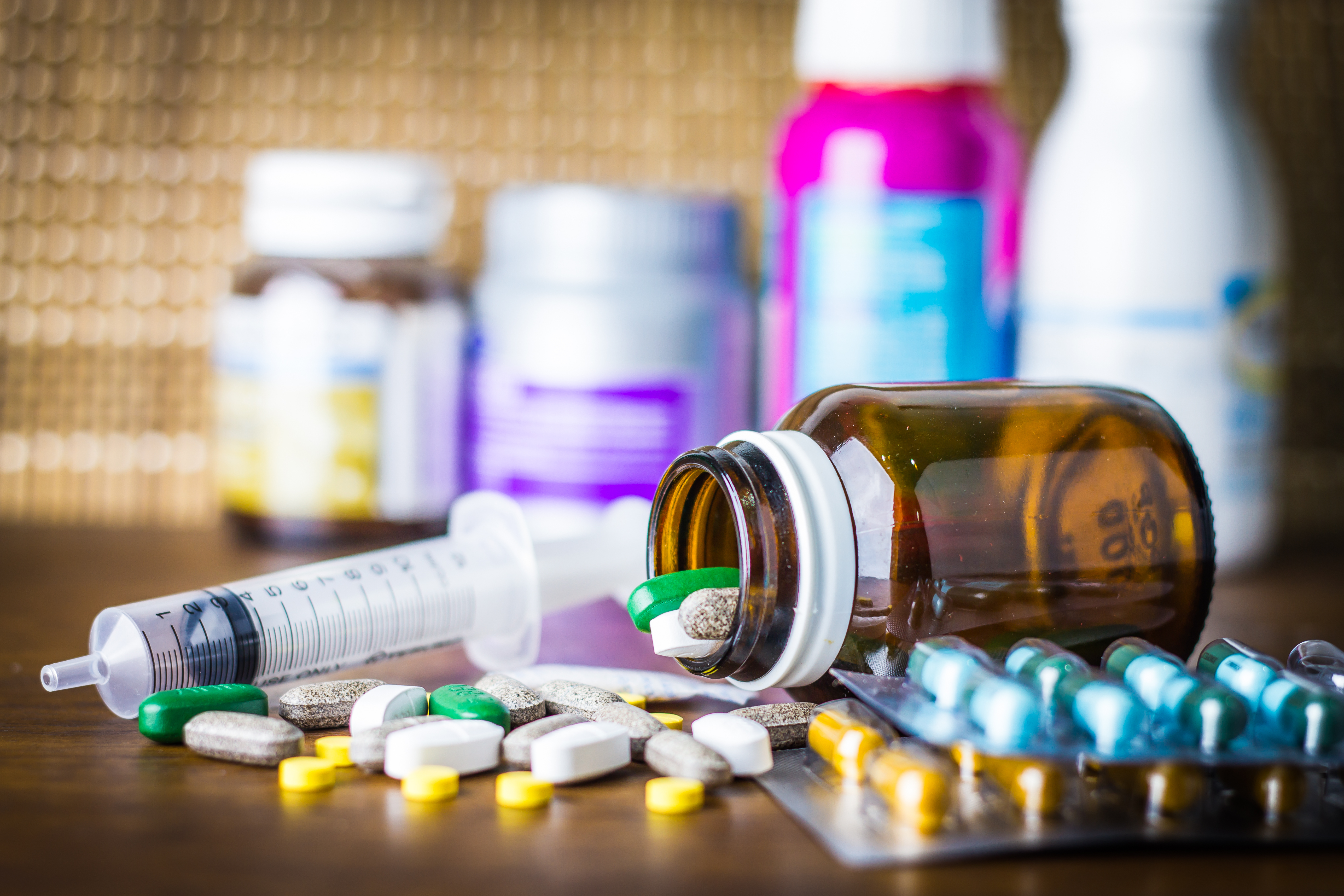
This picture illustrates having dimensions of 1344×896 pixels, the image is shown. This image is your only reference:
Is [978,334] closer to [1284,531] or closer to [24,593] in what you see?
[1284,531]

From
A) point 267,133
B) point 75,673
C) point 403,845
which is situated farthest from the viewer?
point 267,133

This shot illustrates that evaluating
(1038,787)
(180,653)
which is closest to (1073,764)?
(1038,787)

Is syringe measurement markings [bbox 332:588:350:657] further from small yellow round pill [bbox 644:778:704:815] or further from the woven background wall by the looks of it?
the woven background wall

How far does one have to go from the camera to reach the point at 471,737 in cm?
43

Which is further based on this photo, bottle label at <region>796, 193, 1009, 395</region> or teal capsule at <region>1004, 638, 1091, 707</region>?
bottle label at <region>796, 193, 1009, 395</region>

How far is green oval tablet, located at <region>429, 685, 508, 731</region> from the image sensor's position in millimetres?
461

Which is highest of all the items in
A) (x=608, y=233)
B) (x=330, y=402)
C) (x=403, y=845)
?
(x=608, y=233)

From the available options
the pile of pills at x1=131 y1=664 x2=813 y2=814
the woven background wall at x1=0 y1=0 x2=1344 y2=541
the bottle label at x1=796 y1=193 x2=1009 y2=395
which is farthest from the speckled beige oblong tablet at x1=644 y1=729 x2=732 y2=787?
the woven background wall at x1=0 y1=0 x2=1344 y2=541

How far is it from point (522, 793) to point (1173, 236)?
1.74 ft

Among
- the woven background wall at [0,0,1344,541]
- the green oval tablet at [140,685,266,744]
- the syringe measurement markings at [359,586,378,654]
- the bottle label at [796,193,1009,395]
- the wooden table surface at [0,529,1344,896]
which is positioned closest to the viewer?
the wooden table surface at [0,529,1344,896]

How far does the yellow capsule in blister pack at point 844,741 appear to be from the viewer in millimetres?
416

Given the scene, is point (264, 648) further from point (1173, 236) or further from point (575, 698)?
point (1173, 236)

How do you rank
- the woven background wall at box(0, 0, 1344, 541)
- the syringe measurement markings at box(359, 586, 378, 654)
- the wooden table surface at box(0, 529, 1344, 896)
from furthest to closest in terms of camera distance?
the woven background wall at box(0, 0, 1344, 541) → the syringe measurement markings at box(359, 586, 378, 654) → the wooden table surface at box(0, 529, 1344, 896)

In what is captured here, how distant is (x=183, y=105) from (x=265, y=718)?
23.9 inches
